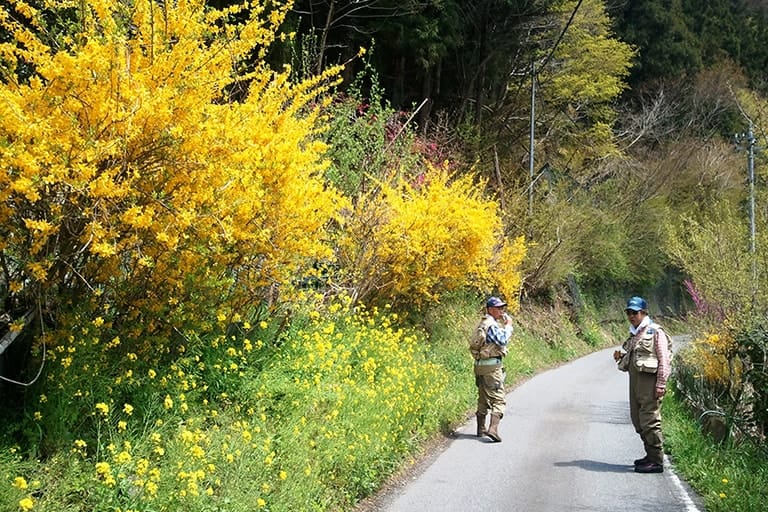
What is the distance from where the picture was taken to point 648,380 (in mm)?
7383

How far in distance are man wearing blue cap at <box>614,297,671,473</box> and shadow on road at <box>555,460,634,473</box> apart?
7.2 inches

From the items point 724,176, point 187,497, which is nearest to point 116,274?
point 187,497

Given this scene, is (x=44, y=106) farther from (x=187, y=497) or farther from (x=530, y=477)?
(x=530, y=477)

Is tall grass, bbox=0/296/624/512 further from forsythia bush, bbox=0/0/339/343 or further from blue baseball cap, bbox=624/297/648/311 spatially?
blue baseball cap, bbox=624/297/648/311

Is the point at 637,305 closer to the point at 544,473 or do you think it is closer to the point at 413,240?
the point at 544,473

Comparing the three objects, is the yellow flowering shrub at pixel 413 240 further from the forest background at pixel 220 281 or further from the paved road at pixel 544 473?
the paved road at pixel 544 473

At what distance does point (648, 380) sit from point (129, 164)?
5.71 metres

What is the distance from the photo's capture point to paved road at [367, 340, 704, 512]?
6.07m

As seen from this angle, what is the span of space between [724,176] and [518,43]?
19188mm

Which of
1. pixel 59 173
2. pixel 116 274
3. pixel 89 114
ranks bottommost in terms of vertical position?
pixel 116 274

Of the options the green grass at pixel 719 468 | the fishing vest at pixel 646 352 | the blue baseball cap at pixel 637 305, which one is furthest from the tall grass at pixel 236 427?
the green grass at pixel 719 468

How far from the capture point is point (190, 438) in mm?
4441

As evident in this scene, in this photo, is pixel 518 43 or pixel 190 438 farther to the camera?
pixel 518 43

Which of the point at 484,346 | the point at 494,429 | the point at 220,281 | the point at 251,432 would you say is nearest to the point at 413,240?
the point at 484,346
